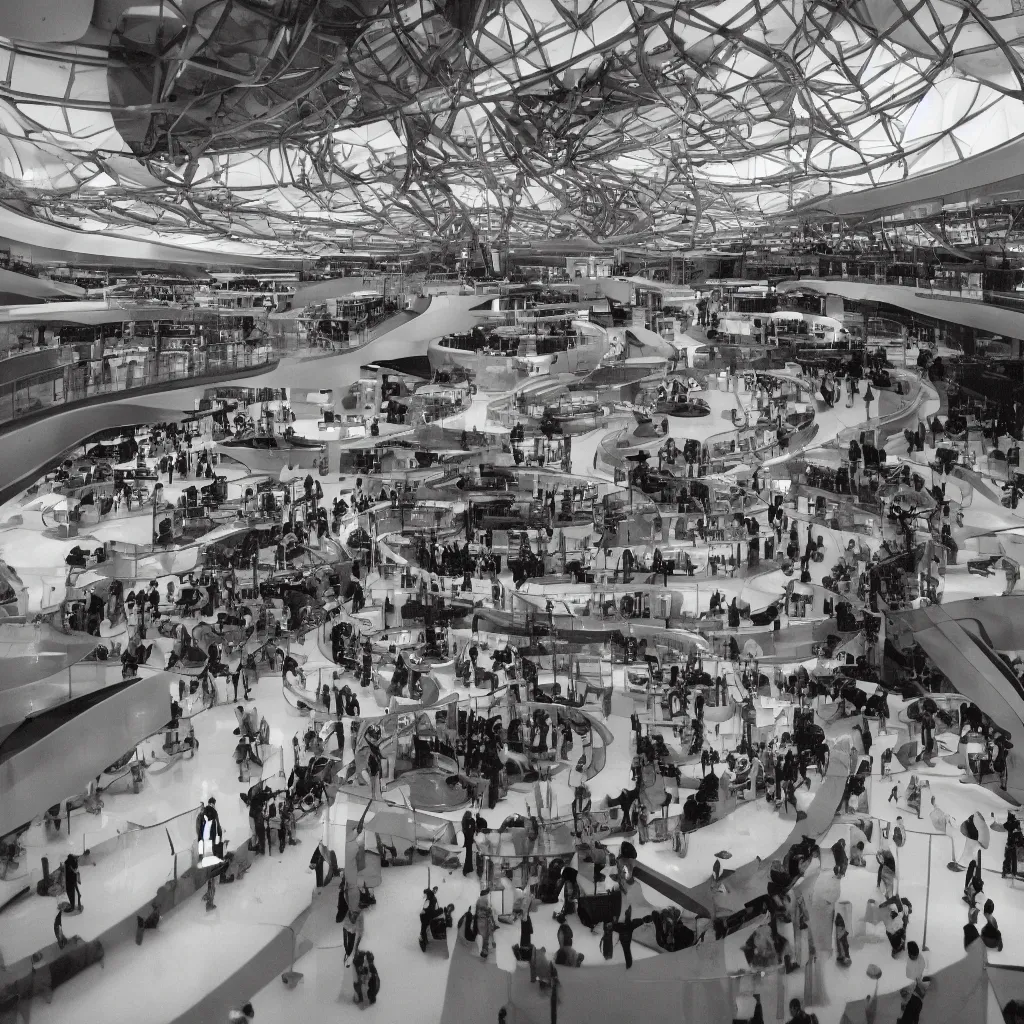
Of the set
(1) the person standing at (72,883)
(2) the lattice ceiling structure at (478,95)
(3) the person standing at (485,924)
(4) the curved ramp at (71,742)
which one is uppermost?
(2) the lattice ceiling structure at (478,95)

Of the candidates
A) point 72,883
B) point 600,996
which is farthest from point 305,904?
point 600,996

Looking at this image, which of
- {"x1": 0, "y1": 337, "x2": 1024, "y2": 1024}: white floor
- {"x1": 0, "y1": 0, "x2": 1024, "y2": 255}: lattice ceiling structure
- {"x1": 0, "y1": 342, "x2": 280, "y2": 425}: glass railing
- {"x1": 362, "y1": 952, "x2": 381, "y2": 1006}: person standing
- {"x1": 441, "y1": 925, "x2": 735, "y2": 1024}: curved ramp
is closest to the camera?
{"x1": 441, "y1": 925, "x2": 735, "y2": 1024}: curved ramp

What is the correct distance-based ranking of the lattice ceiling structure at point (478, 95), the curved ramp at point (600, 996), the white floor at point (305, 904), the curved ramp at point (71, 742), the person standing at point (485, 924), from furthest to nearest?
1. the lattice ceiling structure at point (478, 95)
2. the curved ramp at point (71, 742)
3. the person standing at point (485, 924)
4. the white floor at point (305, 904)
5. the curved ramp at point (600, 996)

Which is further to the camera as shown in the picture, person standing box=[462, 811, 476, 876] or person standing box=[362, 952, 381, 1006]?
person standing box=[462, 811, 476, 876]

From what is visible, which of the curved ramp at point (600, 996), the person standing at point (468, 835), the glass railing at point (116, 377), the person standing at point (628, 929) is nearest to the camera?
the curved ramp at point (600, 996)

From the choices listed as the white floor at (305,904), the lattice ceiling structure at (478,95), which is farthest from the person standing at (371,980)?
the lattice ceiling structure at (478,95)

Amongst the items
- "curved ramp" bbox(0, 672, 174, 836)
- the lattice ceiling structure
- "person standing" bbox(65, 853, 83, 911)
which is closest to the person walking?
"person standing" bbox(65, 853, 83, 911)

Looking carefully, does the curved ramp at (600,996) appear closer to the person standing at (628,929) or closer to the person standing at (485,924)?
the person standing at (628,929)

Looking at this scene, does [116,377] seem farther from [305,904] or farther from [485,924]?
[485,924]

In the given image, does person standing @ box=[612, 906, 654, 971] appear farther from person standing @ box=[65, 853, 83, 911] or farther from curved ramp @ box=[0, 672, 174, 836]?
curved ramp @ box=[0, 672, 174, 836]
